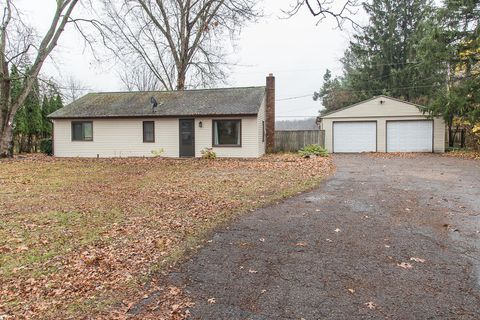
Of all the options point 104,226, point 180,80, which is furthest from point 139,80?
point 104,226

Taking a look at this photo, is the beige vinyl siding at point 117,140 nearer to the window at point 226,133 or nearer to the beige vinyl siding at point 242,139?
the beige vinyl siding at point 242,139

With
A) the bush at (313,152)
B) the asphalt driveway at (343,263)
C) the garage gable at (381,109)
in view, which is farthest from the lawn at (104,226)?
the garage gable at (381,109)

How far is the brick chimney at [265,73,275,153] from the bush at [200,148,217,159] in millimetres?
4593

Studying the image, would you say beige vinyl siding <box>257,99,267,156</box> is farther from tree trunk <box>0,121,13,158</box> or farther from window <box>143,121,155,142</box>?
tree trunk <box>0,121,13,158</box>

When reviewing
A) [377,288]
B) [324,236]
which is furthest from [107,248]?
[377,288]

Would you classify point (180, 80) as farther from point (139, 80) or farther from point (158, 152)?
point (139, 80)

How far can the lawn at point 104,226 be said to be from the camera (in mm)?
3879

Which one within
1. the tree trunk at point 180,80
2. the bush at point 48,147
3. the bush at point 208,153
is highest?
the tree trunk at point 180,80

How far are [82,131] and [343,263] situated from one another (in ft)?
62.1

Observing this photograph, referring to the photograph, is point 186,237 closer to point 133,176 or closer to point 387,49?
point 133,176

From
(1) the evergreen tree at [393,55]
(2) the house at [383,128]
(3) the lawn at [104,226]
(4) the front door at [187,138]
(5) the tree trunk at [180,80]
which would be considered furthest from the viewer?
(1) the evergreen tree at [393,55]

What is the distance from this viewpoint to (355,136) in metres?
23.0

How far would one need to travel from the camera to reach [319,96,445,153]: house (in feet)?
72.4

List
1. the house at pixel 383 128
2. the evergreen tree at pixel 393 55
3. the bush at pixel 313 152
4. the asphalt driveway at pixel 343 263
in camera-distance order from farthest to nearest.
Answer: the evergreen tree at pixel 393 55 < the house at pixel 383 128 < the bush at pixel 313 152 < the asphalt driveway at pixel 343 263
